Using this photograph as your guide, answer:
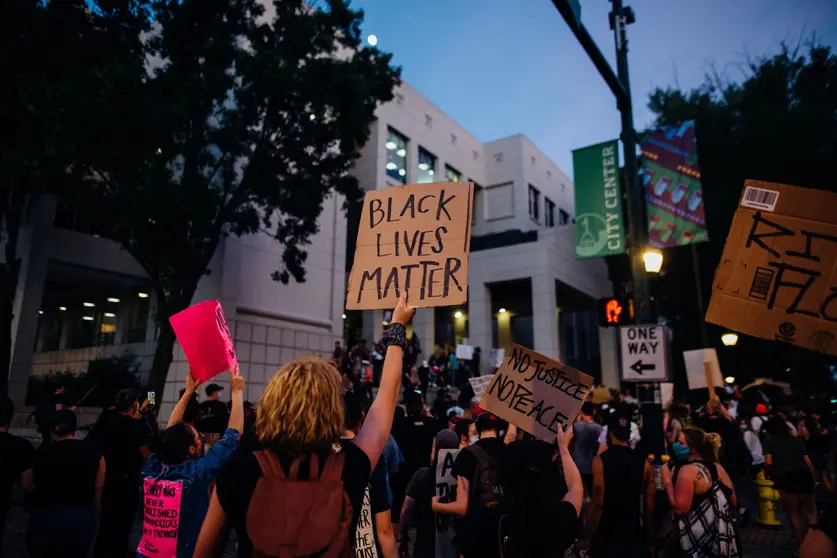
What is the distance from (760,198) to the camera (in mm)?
3494

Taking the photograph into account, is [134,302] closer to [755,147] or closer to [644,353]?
[644,353]

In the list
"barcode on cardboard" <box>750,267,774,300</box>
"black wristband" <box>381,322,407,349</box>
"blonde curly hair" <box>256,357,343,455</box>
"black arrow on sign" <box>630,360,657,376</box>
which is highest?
"barcode on cardboard" <box>750,267,774,300</box>

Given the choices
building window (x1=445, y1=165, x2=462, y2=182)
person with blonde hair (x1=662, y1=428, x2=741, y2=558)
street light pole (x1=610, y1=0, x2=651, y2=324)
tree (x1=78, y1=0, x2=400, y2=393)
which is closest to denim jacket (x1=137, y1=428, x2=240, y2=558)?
person with blonde hair (x1=662, y1=428, x2=741, y2=558)

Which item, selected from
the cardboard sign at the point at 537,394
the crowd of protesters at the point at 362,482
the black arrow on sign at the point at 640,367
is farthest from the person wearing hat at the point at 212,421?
the black arrow on sign at the point at 640,367

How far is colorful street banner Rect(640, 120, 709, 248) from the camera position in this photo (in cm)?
1311

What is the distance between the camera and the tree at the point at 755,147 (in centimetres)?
2417

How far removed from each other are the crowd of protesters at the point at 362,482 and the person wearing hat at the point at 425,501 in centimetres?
1

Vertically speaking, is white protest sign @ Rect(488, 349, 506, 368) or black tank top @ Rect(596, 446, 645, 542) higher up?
white protest sign @ Rect(488, 349, 506, 368)

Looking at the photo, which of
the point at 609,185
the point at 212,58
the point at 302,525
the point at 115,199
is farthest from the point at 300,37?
the point at 302,525

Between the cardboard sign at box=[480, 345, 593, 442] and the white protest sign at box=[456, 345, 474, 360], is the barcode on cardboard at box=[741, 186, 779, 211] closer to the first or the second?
the cardboard sign at box=[480, 345, 593, 442]

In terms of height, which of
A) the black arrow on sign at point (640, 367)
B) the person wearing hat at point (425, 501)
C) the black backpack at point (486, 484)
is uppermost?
the black arrow on sign at point (640, 367)

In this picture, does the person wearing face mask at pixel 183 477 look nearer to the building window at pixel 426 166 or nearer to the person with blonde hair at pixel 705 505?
the person with blonde hair at pixel 705 505

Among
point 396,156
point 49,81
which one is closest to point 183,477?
point 49,81

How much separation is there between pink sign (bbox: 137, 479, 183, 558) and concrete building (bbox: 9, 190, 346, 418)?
54.2 ft
